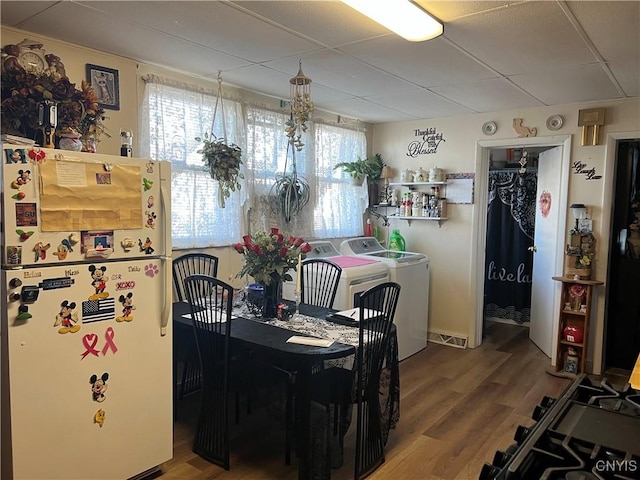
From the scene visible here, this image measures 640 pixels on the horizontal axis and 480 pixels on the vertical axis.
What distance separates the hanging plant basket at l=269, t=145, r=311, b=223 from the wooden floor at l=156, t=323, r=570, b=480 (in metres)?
1.66

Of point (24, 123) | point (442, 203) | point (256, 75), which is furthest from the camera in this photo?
point (442, 203)

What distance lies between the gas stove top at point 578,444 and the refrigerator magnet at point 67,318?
1.81m

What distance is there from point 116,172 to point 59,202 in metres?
0.30

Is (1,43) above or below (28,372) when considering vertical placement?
above

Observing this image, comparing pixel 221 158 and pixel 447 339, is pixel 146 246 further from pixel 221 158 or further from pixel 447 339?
pixel 447 339

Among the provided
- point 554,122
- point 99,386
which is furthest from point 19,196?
point 554,122

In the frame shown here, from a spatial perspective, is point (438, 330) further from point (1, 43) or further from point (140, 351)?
point (1, 43)

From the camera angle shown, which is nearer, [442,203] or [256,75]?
[256,75]

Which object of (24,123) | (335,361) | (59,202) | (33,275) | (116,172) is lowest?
(335,361)

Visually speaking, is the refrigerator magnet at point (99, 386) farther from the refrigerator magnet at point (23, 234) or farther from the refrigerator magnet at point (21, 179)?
the refrigerator magnet at point (21, 179)

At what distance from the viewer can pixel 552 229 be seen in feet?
14.1

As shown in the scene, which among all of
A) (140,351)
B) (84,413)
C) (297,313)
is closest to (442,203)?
(297,313)

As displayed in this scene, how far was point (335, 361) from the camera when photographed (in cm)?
247

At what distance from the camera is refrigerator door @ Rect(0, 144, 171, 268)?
6.10 ft
